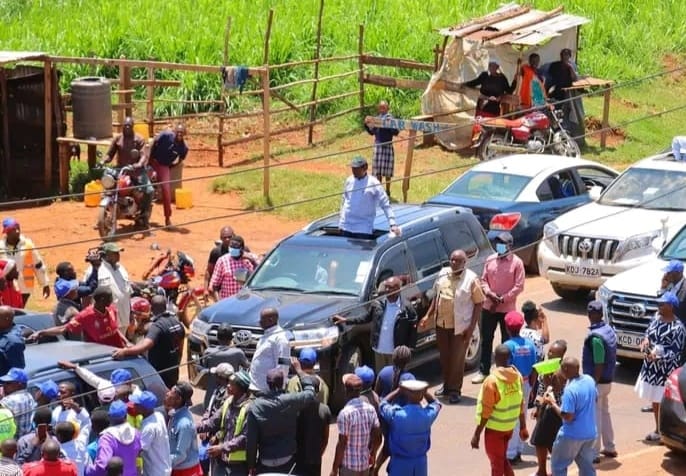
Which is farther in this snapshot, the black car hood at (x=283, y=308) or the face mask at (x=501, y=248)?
the face mask at (x=501, y=248)

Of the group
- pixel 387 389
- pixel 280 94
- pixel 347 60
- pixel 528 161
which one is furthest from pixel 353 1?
pixel 387 389

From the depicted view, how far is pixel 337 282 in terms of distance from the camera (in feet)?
49.6

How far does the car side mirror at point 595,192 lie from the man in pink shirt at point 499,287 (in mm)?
4592

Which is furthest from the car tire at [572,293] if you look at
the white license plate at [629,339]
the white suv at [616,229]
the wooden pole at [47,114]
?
the wooden pole at [47,114]

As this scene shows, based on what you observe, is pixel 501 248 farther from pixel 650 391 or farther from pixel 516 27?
pixel 516 27

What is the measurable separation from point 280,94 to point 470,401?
15.7m

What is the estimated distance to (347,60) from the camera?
32062 mm

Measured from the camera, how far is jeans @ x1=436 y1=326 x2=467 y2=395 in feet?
49.4

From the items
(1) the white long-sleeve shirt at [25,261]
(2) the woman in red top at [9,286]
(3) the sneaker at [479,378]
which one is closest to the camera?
(2) the woman in red top at [9,286]

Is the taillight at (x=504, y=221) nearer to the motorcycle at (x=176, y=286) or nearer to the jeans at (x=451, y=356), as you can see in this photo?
the motorcycle at (x=176, y=286)

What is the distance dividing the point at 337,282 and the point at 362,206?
105 centimetres

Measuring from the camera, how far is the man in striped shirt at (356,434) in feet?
37.5

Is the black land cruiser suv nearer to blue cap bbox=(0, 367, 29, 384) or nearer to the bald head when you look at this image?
the bald head

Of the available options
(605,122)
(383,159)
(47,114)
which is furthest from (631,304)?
(605,122)
